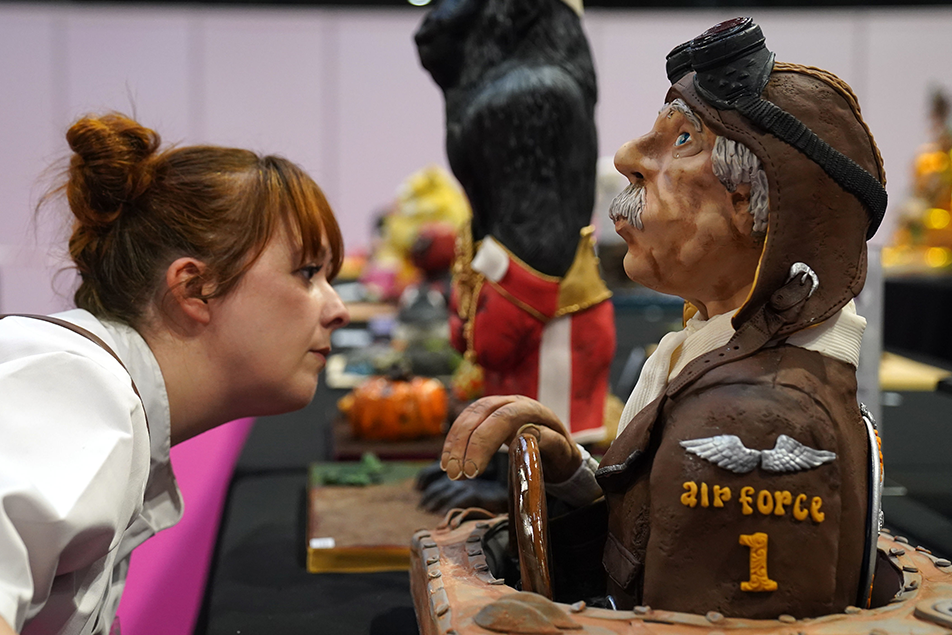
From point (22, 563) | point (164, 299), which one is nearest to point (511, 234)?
point (164, 299)

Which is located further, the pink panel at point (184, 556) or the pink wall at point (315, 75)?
the pink wall at point (315, 75)

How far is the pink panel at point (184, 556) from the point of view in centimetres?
166

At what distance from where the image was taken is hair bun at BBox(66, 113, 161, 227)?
1273 millimetres

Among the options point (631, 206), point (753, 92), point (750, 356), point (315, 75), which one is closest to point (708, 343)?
point (750, 356)

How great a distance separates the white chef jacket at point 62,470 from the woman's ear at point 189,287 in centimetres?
12

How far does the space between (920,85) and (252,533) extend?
701 centimetres

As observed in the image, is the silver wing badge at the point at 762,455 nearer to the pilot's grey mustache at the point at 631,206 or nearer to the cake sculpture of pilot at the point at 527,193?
the pilot's grey mustache at the point at 631,206

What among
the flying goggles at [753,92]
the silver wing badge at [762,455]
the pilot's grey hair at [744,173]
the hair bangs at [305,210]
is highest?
the flying goggles at [753,92]

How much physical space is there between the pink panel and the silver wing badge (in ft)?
3.55

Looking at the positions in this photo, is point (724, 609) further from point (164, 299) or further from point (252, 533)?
point (252, 533)

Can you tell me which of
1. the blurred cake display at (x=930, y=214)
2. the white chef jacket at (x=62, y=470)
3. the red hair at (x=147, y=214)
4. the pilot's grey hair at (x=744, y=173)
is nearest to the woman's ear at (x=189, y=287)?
the red hair at (x=147, y=214)

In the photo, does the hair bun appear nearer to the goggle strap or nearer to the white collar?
the white collar

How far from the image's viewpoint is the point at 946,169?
194 inches

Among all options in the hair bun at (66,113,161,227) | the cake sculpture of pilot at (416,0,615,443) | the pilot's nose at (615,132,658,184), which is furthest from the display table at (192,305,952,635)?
the pilot's nose at (615,132,658,184)
